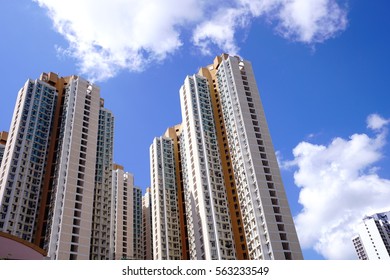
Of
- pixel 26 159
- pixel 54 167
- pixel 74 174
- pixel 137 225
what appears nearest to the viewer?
pixel 74 174

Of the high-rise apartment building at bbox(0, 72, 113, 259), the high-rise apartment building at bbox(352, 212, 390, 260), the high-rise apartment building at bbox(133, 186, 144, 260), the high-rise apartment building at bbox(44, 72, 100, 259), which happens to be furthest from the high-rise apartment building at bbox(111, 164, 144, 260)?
the high-rise apartment building at bbox(352, 212, 390, 260)

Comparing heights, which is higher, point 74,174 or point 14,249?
point 74,174

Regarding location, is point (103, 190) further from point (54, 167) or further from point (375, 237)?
point (375, 237)

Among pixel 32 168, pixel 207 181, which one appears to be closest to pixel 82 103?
pixel 32 168

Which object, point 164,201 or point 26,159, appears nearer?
point 26,159

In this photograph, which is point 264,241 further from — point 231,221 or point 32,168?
point 32,168

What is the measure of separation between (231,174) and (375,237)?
262ft

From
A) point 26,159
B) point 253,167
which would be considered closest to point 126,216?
point 26,159

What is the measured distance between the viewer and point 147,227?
102 metres

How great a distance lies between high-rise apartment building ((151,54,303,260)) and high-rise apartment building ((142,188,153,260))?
54.6 feet

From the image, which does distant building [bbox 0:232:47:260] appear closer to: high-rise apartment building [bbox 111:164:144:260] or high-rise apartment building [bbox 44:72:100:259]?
high-rise apartment building [bbox 44:72:100:259]

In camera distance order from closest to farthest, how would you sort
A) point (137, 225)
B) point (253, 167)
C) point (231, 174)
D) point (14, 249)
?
point (14, 249), point (253, 167), point (231, 174), point (137, 225)

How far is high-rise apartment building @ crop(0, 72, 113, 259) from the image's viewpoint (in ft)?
200
